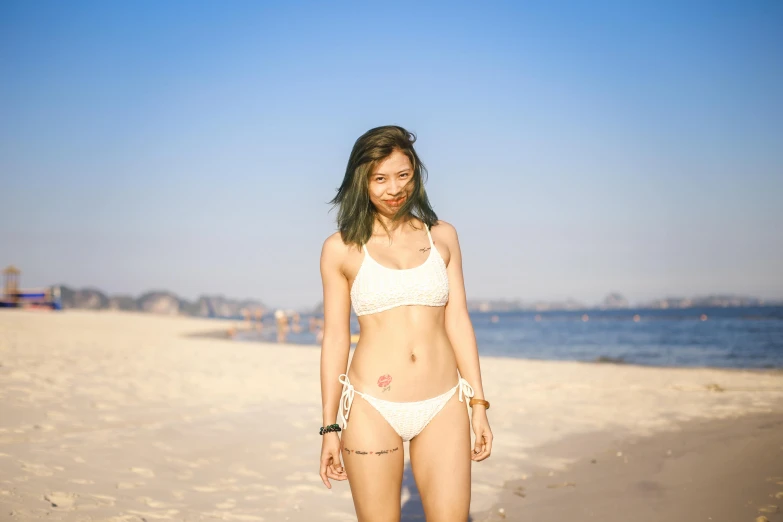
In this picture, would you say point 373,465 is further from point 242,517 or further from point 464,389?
point 242,517

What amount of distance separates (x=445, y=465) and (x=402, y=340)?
55 cm

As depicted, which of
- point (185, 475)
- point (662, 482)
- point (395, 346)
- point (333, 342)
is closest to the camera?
point (395, 346)

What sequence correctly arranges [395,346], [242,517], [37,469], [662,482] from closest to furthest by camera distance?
[395,346] < [242,517] < [37,469] < [662,482]

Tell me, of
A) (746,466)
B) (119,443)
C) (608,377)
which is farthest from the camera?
(608,377)

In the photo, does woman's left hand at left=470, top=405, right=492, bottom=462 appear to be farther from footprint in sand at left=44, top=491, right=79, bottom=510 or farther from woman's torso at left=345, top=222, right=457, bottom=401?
footprint in sand at left=44, top=491, right=79, bottom=510

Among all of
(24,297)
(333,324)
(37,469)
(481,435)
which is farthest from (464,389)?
(24,297)

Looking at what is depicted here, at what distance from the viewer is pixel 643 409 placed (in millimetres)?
9383

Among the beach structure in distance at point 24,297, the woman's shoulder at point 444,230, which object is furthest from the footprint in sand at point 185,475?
the beach structure in distance at point 24,297

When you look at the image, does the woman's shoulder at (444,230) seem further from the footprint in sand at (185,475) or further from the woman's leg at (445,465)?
the footprint in sand at (185,475)

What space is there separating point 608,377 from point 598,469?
826 cm

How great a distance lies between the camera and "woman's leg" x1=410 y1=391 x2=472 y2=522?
103 inches

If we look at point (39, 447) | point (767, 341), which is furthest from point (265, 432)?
point (767, 341)

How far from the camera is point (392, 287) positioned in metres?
2.74

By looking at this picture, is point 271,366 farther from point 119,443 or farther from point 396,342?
point 396,342
